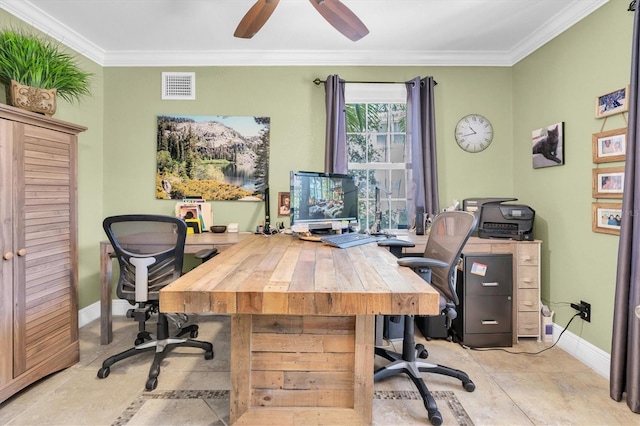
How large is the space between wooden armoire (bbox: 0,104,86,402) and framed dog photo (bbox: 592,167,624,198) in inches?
139

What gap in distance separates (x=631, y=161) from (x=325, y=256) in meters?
1.73

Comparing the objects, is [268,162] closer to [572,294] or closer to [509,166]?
[509,166]

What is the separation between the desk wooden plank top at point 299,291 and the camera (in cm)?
100

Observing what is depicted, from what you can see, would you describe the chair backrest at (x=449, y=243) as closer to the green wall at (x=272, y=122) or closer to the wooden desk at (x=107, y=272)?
the green wall at (x=272, y=122)

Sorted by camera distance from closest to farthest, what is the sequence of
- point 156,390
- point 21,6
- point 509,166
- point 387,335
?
point 156,390
point 21,6
point 387,335
point 509,166

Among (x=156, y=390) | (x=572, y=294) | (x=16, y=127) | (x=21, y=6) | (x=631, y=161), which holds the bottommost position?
(x=156, y=390)

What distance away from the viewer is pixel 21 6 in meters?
2.28

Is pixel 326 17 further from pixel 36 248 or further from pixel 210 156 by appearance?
pixel 36 248

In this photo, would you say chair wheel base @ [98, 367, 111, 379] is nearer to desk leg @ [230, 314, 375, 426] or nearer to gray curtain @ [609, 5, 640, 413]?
desk leg @ [230, 314, 375, 426]

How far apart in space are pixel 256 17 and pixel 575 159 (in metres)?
2.45

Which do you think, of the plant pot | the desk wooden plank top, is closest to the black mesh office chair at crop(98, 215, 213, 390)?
the desk wooden plank top

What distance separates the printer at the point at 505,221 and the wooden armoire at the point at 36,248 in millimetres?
3107

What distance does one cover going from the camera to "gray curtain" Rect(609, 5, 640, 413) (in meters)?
1.66

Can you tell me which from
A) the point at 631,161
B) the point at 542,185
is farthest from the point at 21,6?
the point at 542,185
